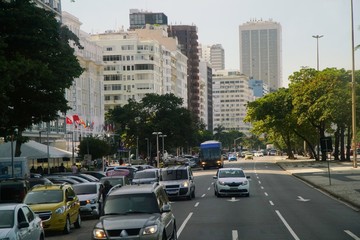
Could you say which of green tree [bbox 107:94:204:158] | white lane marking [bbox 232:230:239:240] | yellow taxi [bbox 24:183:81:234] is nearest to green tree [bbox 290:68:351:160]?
green tree [bbox 107:94:204:158]

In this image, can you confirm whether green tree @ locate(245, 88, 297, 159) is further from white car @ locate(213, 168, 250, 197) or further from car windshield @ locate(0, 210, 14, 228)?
car windshield @ locate(0, 210, 14, 228)

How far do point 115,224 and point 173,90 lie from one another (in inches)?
6726

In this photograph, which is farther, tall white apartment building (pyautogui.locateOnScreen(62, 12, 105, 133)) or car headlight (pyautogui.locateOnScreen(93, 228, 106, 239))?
tall white apartment building (pyautogui.locateOnScreen(62, 12, 105, 133))

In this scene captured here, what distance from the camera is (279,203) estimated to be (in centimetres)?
3272

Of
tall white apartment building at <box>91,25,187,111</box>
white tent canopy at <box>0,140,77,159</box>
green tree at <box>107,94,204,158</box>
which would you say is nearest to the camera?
white tent canopy at <box>0,140,77,159</box>

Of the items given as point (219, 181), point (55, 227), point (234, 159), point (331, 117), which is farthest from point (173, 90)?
point (55, 227)

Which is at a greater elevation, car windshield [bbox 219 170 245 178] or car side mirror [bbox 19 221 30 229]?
car side mirror [bbox 19 221 30 229]

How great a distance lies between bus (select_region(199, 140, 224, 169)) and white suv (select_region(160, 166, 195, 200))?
45.4m

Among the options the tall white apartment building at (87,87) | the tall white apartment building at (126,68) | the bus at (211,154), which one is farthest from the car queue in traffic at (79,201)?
the tall white apartment building at (126,68)

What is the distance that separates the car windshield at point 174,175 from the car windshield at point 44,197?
13.8 metres

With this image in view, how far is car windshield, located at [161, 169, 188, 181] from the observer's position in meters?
36.5

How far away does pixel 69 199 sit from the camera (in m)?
23.2

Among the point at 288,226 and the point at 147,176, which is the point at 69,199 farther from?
the point at 147,176

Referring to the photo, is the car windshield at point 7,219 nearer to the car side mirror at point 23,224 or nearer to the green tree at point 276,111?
the car side mirror at point 23,224
